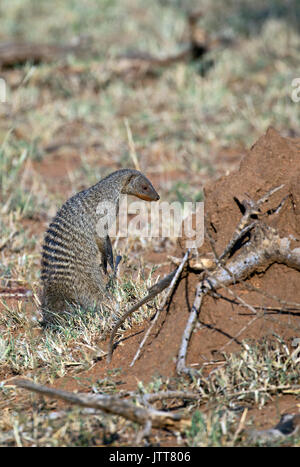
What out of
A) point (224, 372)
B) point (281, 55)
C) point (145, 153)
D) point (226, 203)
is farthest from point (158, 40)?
point (224, 372)

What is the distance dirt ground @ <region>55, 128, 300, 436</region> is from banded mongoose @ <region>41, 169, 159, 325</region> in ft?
2.49

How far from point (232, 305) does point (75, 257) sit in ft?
4.37

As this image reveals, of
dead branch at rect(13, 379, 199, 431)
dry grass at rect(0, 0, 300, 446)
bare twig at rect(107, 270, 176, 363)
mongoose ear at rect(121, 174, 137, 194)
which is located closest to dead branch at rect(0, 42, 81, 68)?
dry grass at rect(0, 0, 300, 446)

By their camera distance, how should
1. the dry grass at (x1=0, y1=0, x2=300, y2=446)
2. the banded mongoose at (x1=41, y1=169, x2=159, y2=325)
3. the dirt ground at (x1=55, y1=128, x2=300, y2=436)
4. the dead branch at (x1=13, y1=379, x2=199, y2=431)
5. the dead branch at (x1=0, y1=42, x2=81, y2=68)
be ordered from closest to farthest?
1. the dead branch at (x1=13, y1=379, x2=199, y2=431)
2. the dry grass at (x1=0, y1=0, x2=300, y2=446)
3. the dirt ground at (x1=55, y1=128, x2=300, y2=436)
4. the banded mongoose at (x1=41, y1=169, x2=159, y2=325)
5. the dead branch at (x1=0, y1=42, x2=81, y2=68)

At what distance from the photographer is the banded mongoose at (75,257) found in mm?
3811

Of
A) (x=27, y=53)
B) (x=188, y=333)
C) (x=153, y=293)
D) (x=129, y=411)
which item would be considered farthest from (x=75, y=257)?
(x=27, y=53)

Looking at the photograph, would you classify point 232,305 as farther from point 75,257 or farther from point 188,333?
point 75,257

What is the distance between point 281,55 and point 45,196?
436 centimetres

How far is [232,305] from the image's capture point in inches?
110

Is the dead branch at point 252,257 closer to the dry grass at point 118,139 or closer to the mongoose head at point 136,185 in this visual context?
the dry grass at point 118,139

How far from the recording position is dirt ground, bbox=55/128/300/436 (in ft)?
8.92

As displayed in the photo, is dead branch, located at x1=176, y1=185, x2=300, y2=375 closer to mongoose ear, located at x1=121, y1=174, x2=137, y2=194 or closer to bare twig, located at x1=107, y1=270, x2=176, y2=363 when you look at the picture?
bare twig, located at x1=107, y1=270, x2=176, y2=363

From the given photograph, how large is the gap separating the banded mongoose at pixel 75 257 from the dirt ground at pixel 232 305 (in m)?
0.76

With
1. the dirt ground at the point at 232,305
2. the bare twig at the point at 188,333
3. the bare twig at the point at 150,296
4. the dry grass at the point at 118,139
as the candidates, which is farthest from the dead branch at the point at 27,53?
the bare twig at the point at 188,333
